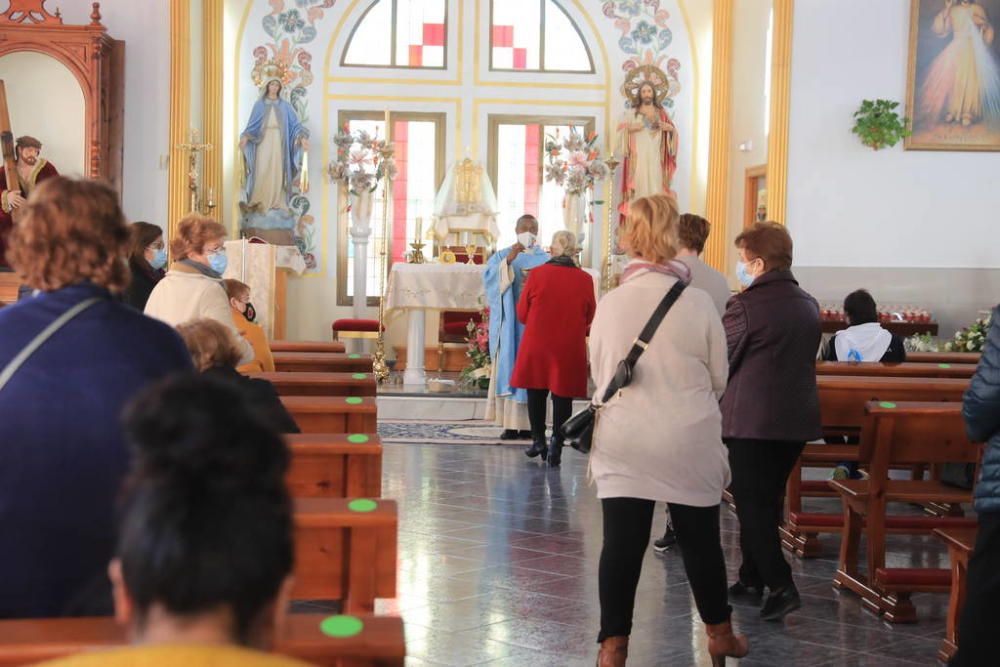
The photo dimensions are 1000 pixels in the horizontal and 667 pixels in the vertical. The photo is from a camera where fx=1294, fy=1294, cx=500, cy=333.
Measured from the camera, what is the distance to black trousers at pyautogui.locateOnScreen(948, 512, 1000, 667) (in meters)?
3.12

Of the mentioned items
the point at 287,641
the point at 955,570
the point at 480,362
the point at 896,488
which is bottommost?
the point at 955,570

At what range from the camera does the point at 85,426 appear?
2199mm


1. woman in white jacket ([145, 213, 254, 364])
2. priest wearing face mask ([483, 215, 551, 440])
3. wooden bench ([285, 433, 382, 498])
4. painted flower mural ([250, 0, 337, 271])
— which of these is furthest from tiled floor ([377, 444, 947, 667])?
painted flower mural ([250, 0, 337, 271])

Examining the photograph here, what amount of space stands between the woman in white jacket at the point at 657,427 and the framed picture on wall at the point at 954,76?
8.52 m

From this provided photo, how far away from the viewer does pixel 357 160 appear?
1459cm

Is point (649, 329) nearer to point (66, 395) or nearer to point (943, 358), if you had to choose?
point (66, 395)

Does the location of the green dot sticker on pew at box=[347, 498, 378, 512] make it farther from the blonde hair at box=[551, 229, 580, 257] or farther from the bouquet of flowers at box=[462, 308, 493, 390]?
the bouquet of flowers at box=[462, 308, 493, 390]

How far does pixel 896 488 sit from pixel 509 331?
4550 millimetres

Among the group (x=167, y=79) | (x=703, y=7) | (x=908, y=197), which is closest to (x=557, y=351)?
(x=908, y=197)

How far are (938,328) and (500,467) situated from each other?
5.37m

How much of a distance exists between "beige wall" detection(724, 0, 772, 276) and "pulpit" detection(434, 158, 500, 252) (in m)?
2.63

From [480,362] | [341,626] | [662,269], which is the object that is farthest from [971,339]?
[341,626]

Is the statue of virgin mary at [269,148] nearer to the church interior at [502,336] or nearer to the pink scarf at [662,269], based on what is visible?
the church interior at [502,336]

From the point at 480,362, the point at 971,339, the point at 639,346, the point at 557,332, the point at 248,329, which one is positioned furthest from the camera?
the point at 480,362
